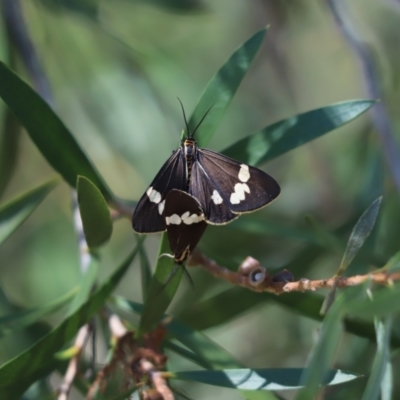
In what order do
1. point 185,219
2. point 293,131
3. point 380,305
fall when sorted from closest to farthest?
point 380,305 → point 185,219 → point 293,131

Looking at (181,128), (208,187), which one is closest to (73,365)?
(208,187)

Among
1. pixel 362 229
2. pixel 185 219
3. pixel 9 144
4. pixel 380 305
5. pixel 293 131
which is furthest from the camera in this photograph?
pixel 9 144

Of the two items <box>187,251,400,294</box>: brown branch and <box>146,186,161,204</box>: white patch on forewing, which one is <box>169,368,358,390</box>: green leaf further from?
<box>146,186,161,204</box>: white patch on forewing

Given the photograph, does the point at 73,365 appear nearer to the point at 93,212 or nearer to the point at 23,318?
the point at 23,318

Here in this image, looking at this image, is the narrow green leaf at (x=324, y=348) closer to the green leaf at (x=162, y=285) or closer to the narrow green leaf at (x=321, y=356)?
the narrow green leaf at (x=321, y=356)

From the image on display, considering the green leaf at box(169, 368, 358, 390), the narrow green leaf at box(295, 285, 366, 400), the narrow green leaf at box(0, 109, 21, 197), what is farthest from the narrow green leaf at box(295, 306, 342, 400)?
the narrow green leaf at box(0, 109, 21, 197)
